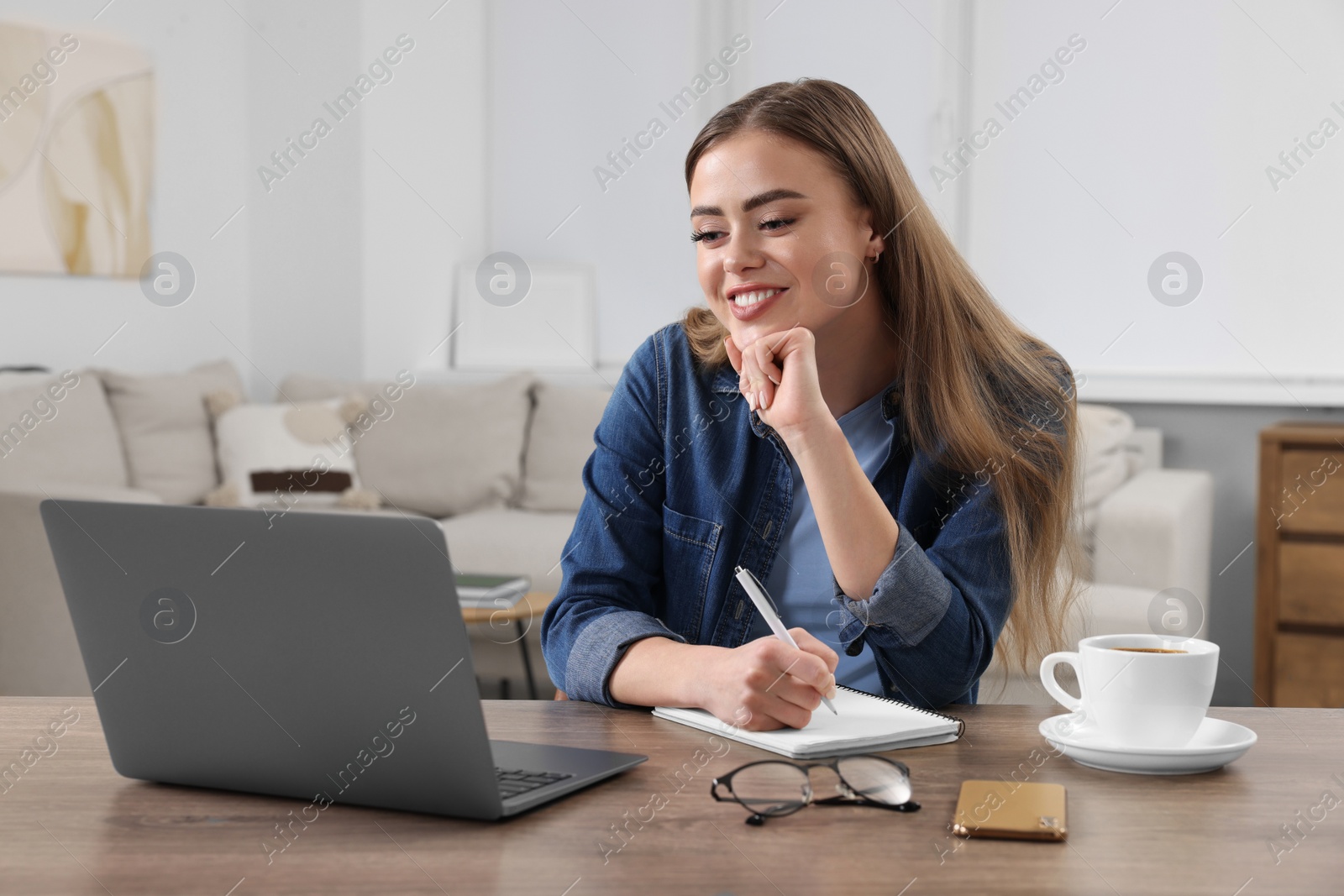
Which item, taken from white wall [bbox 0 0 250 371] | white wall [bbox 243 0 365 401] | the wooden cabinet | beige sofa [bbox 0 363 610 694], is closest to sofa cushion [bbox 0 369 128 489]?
beige sofa [bbox 0 363 610 694]

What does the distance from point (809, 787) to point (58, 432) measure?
3.05m

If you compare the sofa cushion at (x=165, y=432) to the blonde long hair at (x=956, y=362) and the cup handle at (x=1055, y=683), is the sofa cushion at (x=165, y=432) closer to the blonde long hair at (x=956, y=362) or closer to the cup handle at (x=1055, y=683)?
the blonde long hair at (x=956, y=362)

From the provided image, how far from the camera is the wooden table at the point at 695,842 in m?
0.68

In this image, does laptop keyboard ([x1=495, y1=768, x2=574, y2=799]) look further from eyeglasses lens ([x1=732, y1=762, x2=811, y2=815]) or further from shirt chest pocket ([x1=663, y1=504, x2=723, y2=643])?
shirt chest pocket ([x1=663, y1=504, x2=723, y2=643])

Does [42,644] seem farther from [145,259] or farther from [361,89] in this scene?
[361,89]

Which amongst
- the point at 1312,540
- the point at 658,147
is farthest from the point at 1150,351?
the point at 658,147

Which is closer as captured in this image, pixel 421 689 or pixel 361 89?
pixel 421 689

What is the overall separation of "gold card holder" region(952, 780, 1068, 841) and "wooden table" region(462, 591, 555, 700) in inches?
71.8

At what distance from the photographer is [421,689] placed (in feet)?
2.48

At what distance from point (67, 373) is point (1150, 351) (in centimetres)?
326

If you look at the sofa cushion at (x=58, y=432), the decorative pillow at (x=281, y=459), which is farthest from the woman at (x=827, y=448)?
the decorative pillow at (x=281, y=459)

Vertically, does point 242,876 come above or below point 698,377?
below

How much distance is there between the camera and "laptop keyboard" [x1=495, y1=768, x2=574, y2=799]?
0.81m

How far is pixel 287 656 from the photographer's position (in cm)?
79
